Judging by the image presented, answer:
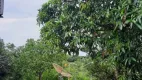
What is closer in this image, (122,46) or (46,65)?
(122,46)

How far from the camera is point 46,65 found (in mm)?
11859

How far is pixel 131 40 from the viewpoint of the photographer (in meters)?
2.99

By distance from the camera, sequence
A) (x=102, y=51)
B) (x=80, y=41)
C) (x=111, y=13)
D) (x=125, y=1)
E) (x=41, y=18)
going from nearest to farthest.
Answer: (x=125, y=1) → (x=111, y=13) → (x=80, y=41) → (x=102, y=51) → (x=41, y=18)

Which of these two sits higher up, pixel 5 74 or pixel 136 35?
pixel 5 74

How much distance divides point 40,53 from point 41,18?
5.58 metres

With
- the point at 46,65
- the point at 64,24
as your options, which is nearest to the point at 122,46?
the point at 64,24

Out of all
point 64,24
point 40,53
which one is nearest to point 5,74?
point 40,53

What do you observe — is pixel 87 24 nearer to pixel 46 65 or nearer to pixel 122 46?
pixel 122 46

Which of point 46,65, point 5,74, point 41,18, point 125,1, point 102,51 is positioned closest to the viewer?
point 125,1

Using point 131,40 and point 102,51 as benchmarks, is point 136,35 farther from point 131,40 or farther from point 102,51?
point 102,51

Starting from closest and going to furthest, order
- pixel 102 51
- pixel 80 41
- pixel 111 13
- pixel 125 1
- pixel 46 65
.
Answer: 1. pixel 125 1
2. pixel 111 13
3. pixel 80 41
4. pixel 102 51
5. pixel 46 65

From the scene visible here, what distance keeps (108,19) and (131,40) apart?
59 cm

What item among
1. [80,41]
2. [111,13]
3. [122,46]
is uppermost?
[111,13]

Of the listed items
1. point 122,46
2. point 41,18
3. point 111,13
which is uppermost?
point 41,18
